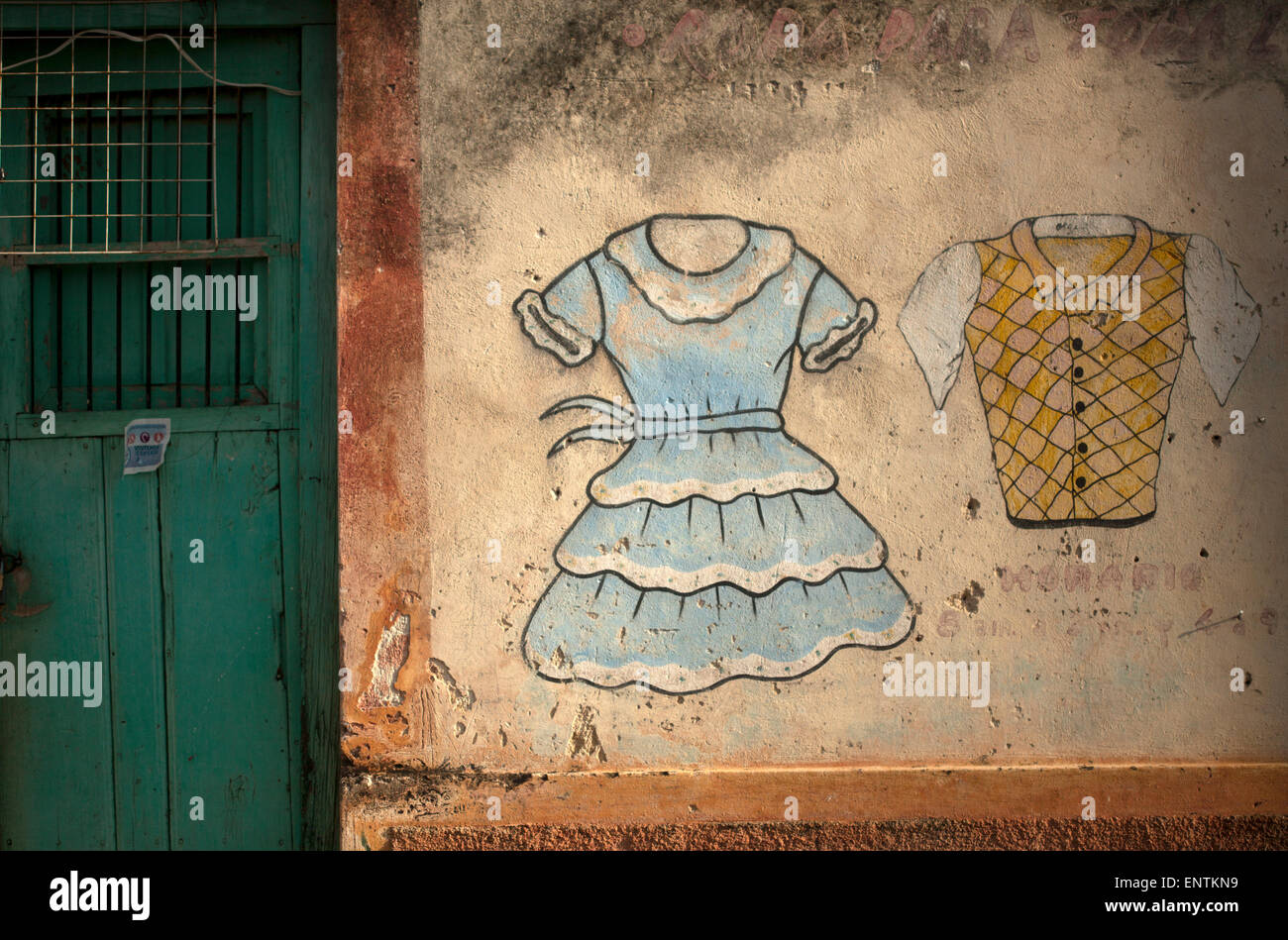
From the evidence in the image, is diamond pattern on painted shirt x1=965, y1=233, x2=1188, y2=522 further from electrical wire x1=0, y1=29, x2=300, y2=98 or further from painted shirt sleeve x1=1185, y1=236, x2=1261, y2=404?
electrical wire x1=0, y1=29, x2=300, y2=98

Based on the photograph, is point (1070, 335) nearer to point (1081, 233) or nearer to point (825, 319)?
point (1081, 233)

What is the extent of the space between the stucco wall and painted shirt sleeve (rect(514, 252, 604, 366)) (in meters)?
0.04

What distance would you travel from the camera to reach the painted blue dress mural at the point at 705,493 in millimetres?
2344

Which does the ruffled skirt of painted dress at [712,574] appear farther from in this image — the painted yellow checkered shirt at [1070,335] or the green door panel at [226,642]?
the green door panel at [226,642]

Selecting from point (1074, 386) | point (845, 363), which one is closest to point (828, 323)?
point (845, 363)

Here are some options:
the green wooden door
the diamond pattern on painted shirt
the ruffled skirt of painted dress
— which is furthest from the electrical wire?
the diamond pattern on painted shirt

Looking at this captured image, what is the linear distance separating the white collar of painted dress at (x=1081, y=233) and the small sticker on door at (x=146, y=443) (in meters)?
2.60

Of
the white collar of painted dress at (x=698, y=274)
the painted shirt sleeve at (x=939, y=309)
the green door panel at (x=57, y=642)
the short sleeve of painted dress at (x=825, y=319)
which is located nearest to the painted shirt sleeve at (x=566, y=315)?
the white collar of painted dress at (x=698, y=274)

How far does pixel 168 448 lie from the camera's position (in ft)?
8.24

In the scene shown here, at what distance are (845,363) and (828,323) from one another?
0.41 feet

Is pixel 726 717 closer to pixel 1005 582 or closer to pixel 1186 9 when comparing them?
pixel 1005 582

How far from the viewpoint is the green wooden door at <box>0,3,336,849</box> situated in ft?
8.20

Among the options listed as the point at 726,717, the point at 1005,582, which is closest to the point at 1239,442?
the point at 1005,582

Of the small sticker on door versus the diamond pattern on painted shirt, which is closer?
the diamond pattern on painted shirt
